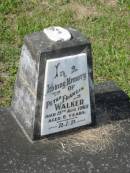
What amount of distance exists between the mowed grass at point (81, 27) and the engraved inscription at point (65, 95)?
1546 mm

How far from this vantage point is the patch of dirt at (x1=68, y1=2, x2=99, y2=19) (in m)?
6.61

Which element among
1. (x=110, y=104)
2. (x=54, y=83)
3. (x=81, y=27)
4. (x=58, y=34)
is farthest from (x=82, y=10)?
(x=54, y=83)

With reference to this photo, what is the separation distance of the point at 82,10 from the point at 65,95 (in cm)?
317

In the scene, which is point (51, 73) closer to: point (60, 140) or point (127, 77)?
point (60, 140)

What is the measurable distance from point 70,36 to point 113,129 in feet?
2.65

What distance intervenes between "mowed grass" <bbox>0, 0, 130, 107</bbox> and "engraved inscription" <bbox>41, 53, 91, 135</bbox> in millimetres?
1546

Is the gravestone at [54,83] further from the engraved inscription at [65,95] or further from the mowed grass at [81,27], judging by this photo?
the mowed grass at [81,27]

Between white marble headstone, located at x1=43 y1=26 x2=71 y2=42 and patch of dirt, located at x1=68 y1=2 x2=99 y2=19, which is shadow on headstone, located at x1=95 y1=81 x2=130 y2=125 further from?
patch of dirt, located at x1=68 y1=2 x2=99 y2=19

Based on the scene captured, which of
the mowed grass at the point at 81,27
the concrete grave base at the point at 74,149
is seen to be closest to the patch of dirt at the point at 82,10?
the mowed grass at the point at 81,27

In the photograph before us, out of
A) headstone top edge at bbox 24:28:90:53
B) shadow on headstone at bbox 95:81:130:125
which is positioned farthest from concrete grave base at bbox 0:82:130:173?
headstone top edge at bbox 24:28:90:53

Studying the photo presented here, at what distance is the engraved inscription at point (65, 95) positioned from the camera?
3.55 metres

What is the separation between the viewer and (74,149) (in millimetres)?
3793

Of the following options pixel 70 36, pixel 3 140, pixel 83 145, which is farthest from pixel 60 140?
pixel 70 36

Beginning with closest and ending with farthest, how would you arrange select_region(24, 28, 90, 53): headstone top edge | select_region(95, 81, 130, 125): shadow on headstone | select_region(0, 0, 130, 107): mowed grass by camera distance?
select_region(24, 28, 90, 53): headstone top edge < select_region(95, 81, 130, 125): shadow on headstone < select_region(0, 0, 130, 107): mowed grass
